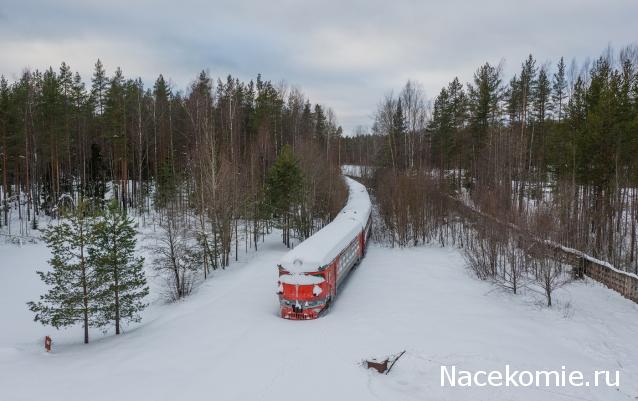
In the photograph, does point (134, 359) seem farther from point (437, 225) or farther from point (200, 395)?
point (437, 225)

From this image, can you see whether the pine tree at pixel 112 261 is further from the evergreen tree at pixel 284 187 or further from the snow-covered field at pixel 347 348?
the evergreen tree at pixel 284 187

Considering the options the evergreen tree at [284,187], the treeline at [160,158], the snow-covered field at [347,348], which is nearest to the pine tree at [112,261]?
the snow-covered field at [347,348]

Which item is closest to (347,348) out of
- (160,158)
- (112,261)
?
(112,261)

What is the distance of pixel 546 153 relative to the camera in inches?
1248

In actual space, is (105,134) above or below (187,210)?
above

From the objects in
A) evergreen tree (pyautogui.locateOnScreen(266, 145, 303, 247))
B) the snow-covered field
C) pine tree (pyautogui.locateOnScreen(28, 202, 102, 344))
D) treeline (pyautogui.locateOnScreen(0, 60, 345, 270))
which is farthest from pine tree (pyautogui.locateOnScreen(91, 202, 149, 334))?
evergreen tree (pyautogui.locateOnScreen(266, 145, 303, 247))

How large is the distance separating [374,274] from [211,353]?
11016 mm

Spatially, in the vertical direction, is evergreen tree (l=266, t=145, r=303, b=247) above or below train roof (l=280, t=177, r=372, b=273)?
above

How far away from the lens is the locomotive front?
13.8m

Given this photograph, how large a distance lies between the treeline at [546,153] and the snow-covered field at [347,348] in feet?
12.1

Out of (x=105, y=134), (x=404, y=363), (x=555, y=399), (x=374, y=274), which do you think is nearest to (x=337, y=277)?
(x=374, y=274)

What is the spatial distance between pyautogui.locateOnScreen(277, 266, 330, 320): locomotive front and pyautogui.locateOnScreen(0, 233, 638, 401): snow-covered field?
474 mm

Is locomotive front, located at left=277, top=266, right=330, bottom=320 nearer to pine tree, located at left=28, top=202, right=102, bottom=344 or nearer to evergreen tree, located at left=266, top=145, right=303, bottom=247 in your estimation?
pine tree, located at left=28, top=202, right=102, bottom=344

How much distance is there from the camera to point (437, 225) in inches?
1178
